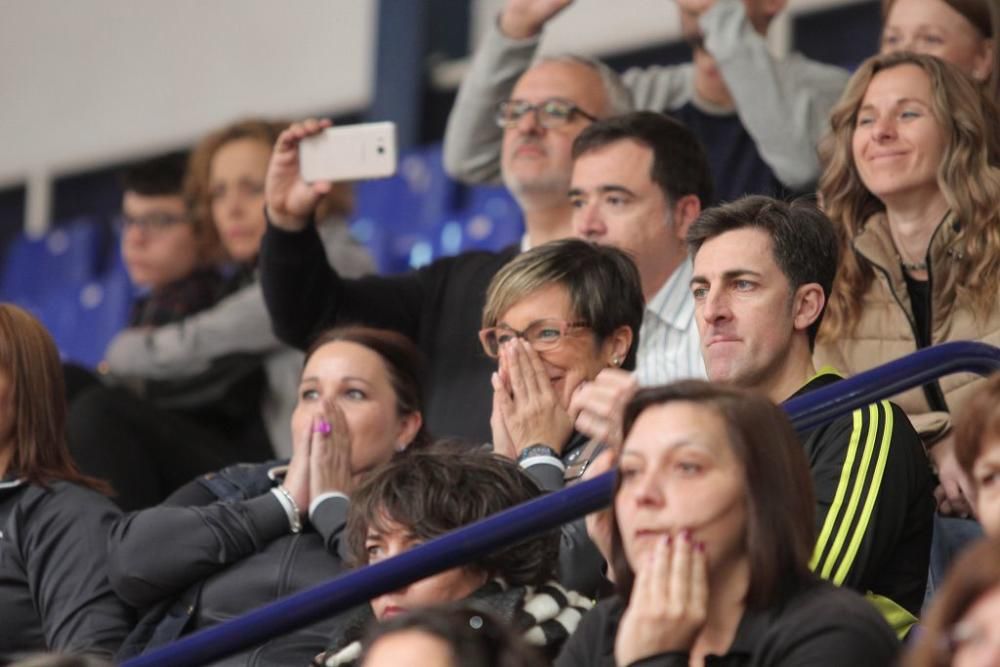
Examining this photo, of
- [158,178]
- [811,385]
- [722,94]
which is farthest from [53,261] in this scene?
[811,385]

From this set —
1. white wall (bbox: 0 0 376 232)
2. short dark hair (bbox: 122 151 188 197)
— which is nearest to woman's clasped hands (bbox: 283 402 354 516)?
short dark hair (bbox: 122 151 188 197)

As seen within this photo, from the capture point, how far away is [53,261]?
7.46 meters

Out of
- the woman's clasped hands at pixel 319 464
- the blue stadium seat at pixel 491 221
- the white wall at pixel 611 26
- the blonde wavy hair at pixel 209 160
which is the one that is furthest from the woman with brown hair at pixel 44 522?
the white wall at pixel 611 26

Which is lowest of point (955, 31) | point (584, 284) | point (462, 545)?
point (462, 545)

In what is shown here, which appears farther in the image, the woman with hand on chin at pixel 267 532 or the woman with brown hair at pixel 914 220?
the woman with brown hair at pixel 914 220

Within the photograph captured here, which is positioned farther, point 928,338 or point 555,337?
point 928,338

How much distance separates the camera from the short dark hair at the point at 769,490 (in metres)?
2.29

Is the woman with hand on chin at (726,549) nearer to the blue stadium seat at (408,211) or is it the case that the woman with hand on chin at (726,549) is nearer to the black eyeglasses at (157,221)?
the black eyeglasses at (157,221)

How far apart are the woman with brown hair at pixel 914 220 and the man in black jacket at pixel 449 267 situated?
691 millimetres

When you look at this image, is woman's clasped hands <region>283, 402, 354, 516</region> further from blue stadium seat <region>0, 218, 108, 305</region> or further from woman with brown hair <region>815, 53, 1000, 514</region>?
blue stadium seat <region>0, 218, 108, 305</region>

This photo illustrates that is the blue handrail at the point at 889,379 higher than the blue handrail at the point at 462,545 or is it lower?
higher

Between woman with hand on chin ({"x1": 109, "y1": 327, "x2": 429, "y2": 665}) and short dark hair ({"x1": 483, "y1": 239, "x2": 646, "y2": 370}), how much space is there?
283mm

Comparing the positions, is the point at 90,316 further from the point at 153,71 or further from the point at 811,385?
the point at 811,385

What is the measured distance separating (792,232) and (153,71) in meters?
5.16
